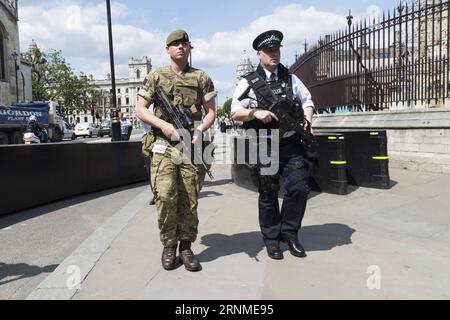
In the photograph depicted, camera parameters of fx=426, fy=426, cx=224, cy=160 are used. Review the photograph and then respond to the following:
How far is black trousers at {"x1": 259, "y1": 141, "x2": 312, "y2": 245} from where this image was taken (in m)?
3.65

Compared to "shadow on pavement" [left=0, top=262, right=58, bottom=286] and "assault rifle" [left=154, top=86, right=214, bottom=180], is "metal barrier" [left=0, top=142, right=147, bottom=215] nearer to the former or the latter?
"shadow on pavement" [left=0, top=262, right=58, bottom=286]

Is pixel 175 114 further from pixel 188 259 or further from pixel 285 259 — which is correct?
pixel 285 259

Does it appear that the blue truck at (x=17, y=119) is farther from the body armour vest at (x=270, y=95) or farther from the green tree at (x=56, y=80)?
the green tree at (x=56, y=80)

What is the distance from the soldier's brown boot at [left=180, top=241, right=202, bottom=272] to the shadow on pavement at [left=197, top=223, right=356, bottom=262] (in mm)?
226

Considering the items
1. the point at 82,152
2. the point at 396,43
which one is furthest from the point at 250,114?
the point at 396,43

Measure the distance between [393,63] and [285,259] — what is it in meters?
6.97

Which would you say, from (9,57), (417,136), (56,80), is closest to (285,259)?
(417,136)

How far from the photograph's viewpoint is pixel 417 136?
8375mm

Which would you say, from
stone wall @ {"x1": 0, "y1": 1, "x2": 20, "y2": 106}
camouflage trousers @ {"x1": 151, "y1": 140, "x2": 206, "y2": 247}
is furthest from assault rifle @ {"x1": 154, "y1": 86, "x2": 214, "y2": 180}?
stone wall @ {"x1": 0, "y1": 1, "x2": 20, "y2": 106}

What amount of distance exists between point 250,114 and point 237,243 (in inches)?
52.4

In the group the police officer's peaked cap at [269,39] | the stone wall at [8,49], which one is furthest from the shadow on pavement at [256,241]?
the stone wall at [8,49]

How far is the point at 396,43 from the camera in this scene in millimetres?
9039

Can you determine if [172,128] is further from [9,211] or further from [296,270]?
[9,211]

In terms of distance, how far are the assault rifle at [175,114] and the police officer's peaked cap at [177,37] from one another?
0.39 meters
